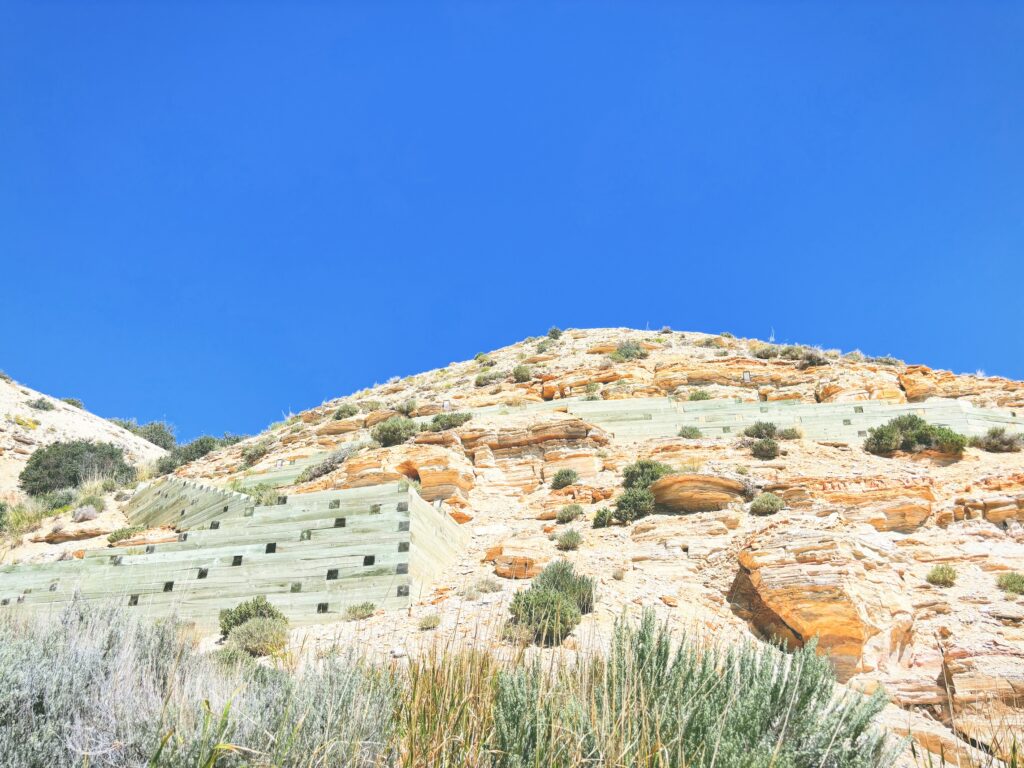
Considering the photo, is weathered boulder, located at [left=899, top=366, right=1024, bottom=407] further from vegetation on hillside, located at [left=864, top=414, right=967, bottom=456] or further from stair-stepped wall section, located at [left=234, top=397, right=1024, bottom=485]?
vegetation on hillside, located at [left=864, top=414, right=967, bottom=456]

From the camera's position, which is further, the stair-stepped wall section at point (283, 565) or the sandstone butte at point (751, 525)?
the stair-stepped wall section at point (283, 565)

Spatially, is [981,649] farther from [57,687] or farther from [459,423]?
[459,423]

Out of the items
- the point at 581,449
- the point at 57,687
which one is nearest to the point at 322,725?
the point at 57,687

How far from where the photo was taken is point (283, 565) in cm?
1282

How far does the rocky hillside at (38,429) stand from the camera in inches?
1260

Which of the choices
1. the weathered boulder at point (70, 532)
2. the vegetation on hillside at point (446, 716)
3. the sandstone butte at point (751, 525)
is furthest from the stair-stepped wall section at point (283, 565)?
the vegetation on hillside at point (446, 716)

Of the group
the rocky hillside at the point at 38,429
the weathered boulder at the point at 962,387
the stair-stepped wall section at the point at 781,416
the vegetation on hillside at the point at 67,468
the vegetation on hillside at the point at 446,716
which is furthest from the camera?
the rocky hillside at the point at 38,429

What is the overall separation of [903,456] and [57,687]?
1947cm

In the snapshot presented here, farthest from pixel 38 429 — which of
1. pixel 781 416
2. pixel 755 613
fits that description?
pixel 755 613

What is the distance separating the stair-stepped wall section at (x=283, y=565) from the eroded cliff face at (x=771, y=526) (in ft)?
3.63

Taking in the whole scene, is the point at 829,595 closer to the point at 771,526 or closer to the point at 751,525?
the point at 771,526

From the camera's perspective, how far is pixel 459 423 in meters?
23.6

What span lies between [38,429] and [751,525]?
3609 cm

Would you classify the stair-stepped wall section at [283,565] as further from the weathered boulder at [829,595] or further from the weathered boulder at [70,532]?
the weathered boulder at [70,532]
